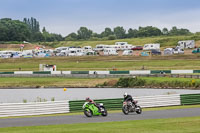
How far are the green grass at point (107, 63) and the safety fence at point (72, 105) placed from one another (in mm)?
38269

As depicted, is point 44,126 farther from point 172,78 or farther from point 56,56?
point 56,56

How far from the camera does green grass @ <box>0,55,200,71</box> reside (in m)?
75.2

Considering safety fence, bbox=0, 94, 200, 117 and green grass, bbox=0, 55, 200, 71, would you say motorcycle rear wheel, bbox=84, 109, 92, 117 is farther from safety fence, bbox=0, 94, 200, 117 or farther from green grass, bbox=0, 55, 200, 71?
green grass, bbox=0, 55, 200, 71

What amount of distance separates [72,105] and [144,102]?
5.41 m

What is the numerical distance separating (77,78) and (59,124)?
145 feet

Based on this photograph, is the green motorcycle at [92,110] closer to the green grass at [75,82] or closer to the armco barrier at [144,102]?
the armco barrier at [144,102]

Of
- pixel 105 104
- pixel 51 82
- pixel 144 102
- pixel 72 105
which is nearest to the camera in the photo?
pixel 72 105

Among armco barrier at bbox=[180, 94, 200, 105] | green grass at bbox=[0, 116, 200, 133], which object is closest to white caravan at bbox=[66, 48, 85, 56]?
armco barrier at bbox=[180, 94, 200, 105]

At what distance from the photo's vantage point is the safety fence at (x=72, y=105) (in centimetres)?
2772

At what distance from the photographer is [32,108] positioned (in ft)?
92.6

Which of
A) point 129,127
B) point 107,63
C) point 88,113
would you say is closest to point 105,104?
point 88,113

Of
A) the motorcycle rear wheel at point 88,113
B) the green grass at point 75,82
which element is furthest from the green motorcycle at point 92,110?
the green grass at point 75,82

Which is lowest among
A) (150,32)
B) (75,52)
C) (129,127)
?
(129,127)

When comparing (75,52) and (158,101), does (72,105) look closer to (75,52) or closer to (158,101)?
(158,101)
